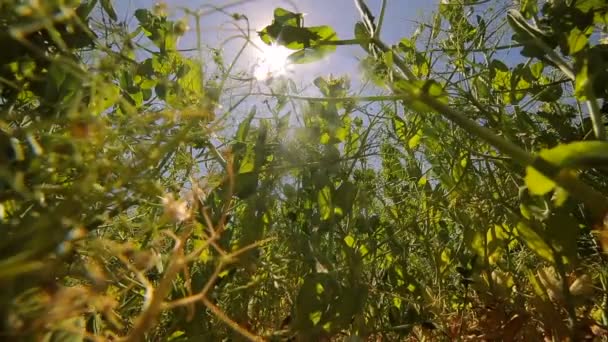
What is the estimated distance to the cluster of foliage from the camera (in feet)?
1.25

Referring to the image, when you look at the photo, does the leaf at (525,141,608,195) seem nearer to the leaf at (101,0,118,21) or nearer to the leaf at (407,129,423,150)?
the leaf at (407,129,423,150)

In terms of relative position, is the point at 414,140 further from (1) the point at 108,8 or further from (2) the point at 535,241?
(1) the point at 108,8

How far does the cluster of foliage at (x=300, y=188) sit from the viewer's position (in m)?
0.38

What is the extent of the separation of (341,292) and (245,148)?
11.7 inches

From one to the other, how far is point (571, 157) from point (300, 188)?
0.45m

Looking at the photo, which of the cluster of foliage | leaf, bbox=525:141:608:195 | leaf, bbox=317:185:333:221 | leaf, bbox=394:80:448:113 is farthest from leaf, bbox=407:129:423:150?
leaf, bbox=525:141:608:195

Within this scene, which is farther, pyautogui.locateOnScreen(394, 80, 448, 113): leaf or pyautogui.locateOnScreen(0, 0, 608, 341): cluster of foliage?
pyautogui.locateOnScreen(394, 80, 448, 113): leaf

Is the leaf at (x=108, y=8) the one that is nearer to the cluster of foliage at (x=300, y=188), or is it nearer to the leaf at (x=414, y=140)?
the cluster of foliage at (x=300, y=188)

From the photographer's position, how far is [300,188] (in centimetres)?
Answer: 81

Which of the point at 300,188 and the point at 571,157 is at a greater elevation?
the point at 300,188

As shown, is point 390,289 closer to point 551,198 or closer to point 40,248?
point 551,198

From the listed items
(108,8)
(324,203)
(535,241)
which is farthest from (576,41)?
(108,8)

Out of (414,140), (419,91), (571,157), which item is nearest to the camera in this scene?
(571,157)

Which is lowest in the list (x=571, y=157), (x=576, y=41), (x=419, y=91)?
(x=571, y=157)
